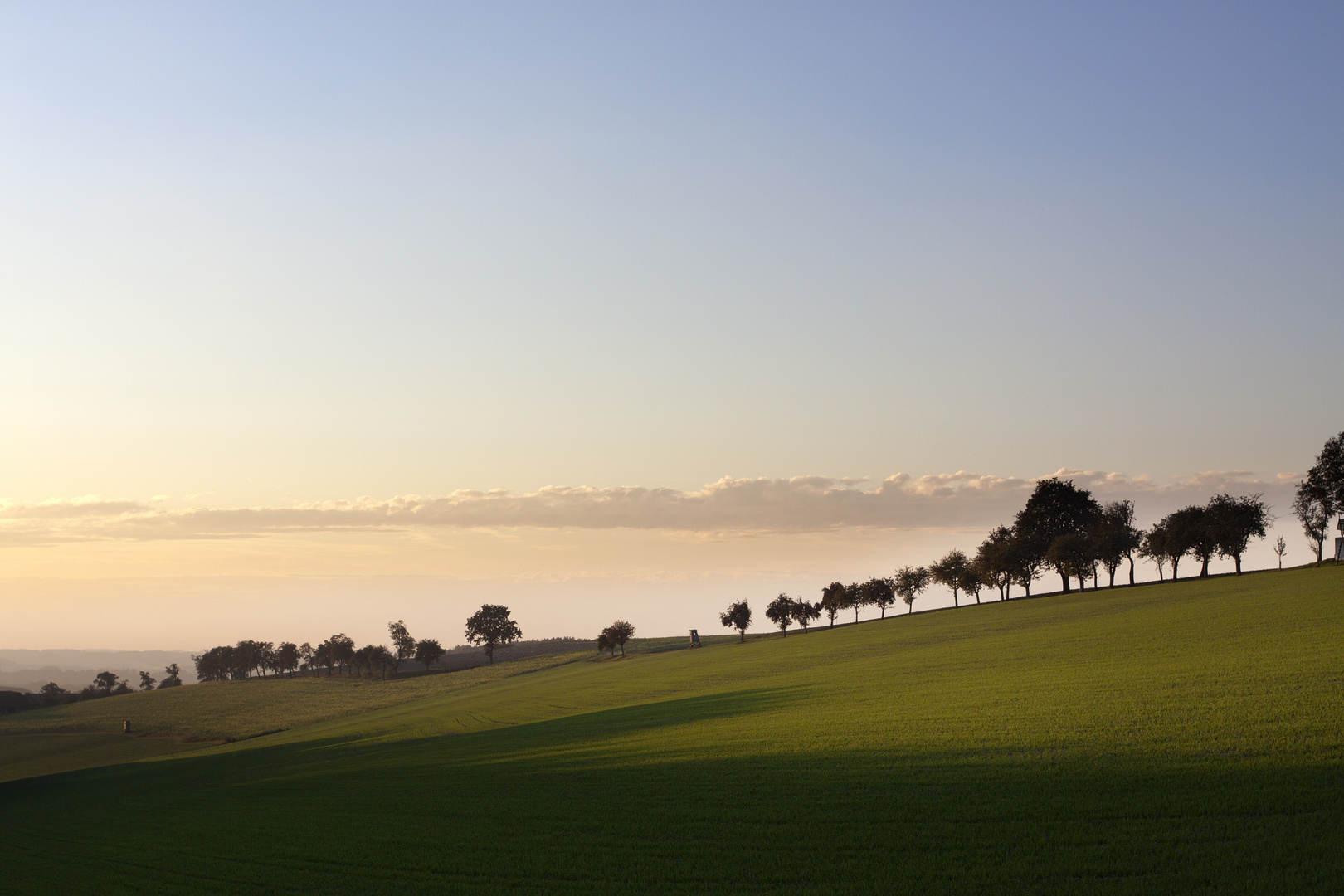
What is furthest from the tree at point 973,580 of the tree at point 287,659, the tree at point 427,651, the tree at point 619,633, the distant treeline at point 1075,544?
the tree at point 287,659

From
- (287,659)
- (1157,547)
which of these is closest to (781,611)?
(1157,547)

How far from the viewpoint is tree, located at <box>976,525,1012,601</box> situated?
116 m

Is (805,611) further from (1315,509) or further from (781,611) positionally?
(1315,509)

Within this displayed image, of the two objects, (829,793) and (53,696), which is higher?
(829,793)

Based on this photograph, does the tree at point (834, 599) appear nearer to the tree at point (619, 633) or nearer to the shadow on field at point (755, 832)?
the tree at point (619, 633)

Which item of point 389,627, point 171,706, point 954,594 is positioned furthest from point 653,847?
point 389,627

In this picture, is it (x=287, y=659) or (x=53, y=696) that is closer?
(x=53, y=696)

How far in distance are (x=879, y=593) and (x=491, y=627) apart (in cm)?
8169

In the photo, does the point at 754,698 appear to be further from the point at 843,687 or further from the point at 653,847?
the point at 653,847

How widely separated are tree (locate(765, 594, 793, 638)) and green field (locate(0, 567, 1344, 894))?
84763mm

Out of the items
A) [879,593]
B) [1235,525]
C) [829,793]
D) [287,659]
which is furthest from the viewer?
[287,659]

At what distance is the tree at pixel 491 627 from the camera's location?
560 ft

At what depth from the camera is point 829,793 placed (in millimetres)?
21000

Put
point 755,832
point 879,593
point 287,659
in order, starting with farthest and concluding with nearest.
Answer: point 287,659
point 879,593
point 755,832
